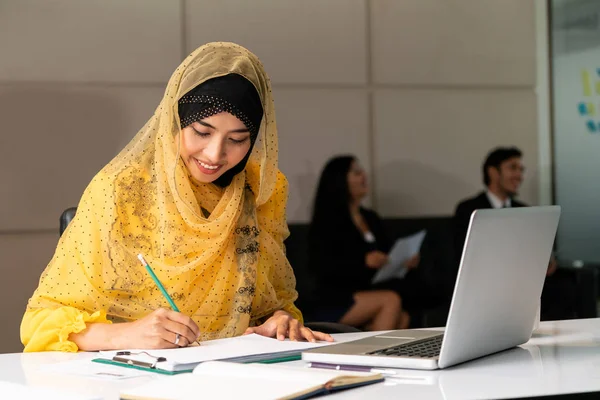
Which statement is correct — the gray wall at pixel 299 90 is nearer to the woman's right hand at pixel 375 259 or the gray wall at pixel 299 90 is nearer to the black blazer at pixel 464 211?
the black blazer at pixel 464 211

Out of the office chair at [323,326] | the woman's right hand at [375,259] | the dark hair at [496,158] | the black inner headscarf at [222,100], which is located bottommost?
the woman's right hand at [375,259]

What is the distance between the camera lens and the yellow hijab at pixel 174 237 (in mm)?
1941

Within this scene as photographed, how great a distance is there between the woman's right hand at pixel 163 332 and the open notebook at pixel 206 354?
0.03 meters

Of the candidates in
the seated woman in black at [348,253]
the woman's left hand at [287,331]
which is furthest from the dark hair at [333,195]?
the woman's left hand at [287,331]

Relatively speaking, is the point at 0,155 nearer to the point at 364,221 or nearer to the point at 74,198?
the point at 74,198

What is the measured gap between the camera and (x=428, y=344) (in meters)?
1.50

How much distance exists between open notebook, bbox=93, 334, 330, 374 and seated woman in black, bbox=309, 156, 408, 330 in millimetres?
2892

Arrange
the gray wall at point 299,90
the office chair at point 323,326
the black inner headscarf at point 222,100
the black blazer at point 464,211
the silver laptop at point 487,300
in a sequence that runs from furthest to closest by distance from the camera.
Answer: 1. the black blazer at point 464,211
2. the gray wall at point 299,90
3. the office chair at point 323,326
4. the black inner headscarf at point 222,100
5. the silver laptop at point 487,300

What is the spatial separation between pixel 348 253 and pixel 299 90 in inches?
36.6

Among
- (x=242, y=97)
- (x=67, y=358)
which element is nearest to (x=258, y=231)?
(x=242, y=97)

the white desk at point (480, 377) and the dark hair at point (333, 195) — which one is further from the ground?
the dark hair at point (333, 195)

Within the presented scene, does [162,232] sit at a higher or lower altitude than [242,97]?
lower

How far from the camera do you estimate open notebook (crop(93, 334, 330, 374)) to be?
1.37m

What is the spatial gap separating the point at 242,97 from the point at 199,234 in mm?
347
